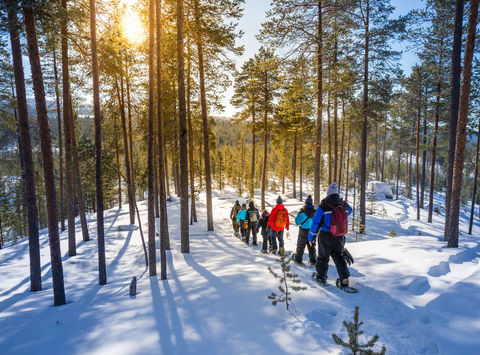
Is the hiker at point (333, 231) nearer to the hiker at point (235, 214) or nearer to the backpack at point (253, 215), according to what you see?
the backpack at point (253, 215)

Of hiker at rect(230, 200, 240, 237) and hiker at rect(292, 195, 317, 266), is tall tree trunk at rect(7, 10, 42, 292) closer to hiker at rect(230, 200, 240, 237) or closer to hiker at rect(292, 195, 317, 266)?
hiker at rect(292, 195, 317, 266)

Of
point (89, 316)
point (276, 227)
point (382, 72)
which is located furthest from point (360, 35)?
point (89, 316)

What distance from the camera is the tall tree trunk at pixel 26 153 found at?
6.41 metres

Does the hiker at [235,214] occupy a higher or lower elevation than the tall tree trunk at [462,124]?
lower

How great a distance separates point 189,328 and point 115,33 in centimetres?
865

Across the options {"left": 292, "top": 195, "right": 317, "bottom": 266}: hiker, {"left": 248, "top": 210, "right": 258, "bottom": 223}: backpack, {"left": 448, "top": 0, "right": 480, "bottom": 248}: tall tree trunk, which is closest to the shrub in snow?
{"left": 448, "top": 0, "right": 480, "bottom": 248}: tall tree trunk

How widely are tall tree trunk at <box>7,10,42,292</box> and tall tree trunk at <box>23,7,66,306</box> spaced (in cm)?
38

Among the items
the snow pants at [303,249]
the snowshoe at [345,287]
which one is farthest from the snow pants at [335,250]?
the snow pants at [303,249]

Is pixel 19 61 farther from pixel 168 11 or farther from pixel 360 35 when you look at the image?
pixel 360 35

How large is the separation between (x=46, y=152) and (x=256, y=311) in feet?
21.3

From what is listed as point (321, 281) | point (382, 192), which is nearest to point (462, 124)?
point (321, 281)

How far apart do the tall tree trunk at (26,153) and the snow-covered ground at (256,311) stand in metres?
0.97

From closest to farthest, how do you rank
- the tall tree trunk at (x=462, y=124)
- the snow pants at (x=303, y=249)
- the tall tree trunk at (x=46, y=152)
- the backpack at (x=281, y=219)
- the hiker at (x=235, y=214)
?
1. the tall tree trunk at (x=46, y=152)
2. the snow pants at (x=303, y=249)
3. the tall tree trunk at (x=462, y=124)
4. the backpack at (x=281, y=219)
5. the hiker at (x=235, y=214)

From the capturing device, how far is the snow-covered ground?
3.18m
